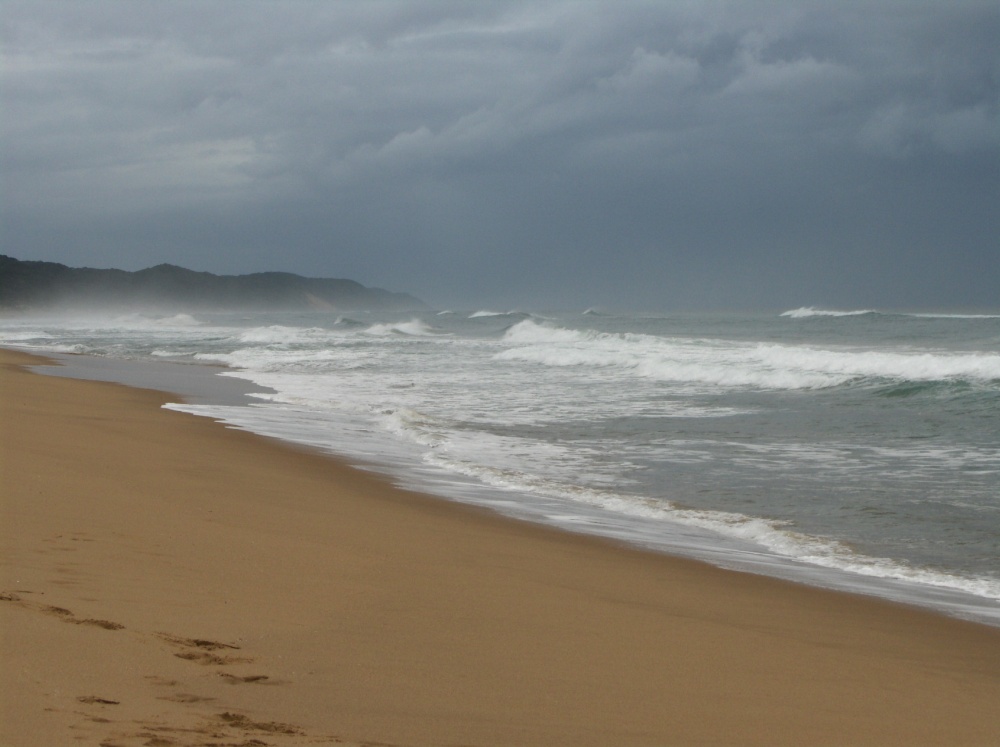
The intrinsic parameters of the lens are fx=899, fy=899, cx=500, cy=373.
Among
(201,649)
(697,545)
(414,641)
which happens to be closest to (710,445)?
(697,545)

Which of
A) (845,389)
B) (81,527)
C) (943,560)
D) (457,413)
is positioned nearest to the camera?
(81,527)

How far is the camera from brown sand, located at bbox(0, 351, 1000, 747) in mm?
2730

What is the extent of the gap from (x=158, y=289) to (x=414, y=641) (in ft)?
593

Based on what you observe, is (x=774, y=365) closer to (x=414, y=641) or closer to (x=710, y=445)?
(x=710, y=445)

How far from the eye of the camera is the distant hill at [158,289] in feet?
488

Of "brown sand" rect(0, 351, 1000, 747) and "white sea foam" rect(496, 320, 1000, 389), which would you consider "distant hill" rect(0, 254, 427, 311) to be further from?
"brown sand" rect(0, 351, 1000, 747)

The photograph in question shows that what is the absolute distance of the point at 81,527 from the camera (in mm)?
4824

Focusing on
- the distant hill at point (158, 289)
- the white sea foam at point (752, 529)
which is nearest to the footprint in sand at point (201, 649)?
the white sea foam at point (752, 529)

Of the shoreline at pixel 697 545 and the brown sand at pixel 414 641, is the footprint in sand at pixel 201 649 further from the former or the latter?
the shoreline at pixel 697 545

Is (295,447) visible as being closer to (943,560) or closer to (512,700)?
(943,560)

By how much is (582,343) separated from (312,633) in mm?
33425

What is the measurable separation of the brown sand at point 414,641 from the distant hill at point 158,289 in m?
145

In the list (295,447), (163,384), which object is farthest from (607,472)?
(163,384)

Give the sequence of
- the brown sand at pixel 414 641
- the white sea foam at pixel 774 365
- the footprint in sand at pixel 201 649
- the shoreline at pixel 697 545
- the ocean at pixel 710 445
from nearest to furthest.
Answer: the brown sand at pixel 414 641 → the footprint in sand at pixel 201 649 → the shoreline at pixel 697 545 → the ocean at pixel 710 445 → the white sea foam at pixel 774 365
